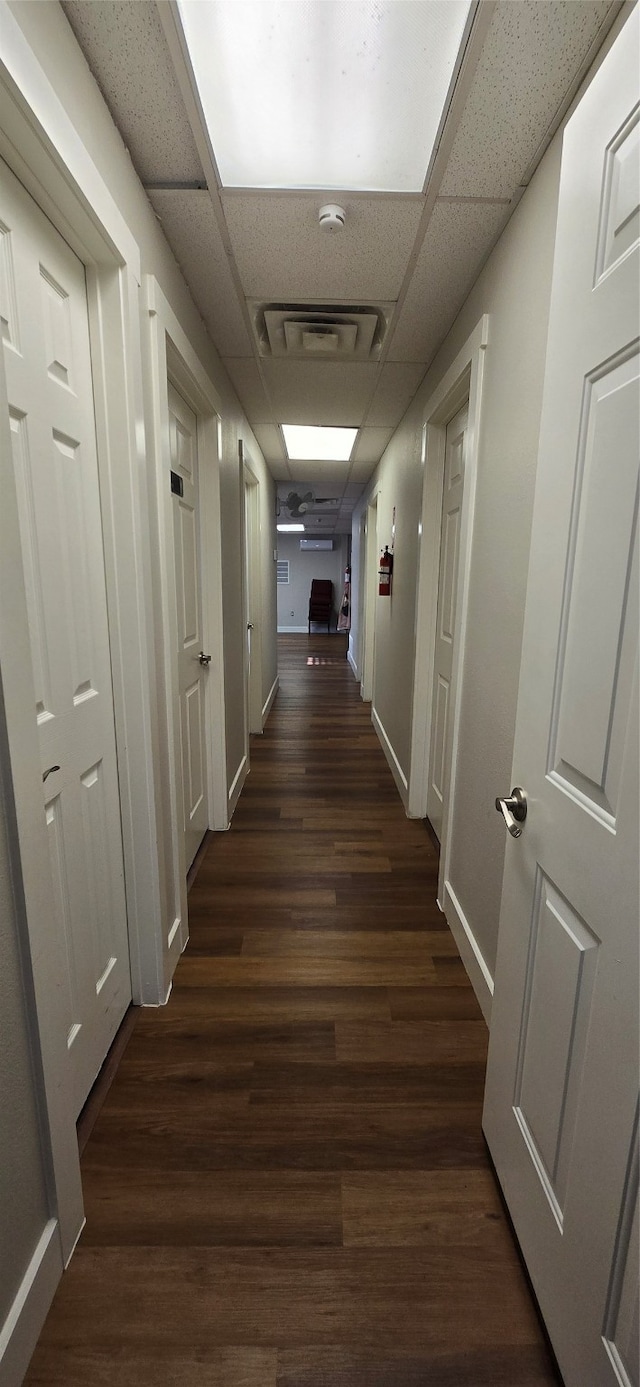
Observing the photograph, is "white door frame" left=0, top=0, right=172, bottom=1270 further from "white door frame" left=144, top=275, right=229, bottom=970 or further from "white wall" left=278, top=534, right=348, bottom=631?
"white wall" left=278, top=534, right=348, bottom=631

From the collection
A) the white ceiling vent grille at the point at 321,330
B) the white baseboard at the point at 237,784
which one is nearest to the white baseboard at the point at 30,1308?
the white baseboard at the point at 237,784

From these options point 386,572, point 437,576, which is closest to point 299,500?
point 386,572

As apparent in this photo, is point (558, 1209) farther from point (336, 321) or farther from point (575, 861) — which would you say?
point (336, 321)

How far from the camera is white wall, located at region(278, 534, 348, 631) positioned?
12156 millimetres

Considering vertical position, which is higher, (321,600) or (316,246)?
(316,246)

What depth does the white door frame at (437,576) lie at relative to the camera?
5.93 ft

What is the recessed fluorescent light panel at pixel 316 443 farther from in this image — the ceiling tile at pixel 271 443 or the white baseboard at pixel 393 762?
the white baseboard at pixel 393 762

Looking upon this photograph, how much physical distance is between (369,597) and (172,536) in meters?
4.10

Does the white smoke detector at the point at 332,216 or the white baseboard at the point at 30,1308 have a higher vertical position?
the white smoke detector at the point at 332,216

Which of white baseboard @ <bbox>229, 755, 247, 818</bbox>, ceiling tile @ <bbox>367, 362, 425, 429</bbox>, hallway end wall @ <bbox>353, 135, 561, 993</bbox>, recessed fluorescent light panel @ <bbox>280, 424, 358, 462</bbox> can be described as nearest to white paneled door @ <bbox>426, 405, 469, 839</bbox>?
hallway end wall @ <bbox>353, 135, 561, 993</bbox>

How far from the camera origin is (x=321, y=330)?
7.40 ft

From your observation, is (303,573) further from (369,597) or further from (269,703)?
(269,703)

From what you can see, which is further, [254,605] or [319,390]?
[254,605]

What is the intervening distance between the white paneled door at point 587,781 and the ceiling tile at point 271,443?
10.5 ft
